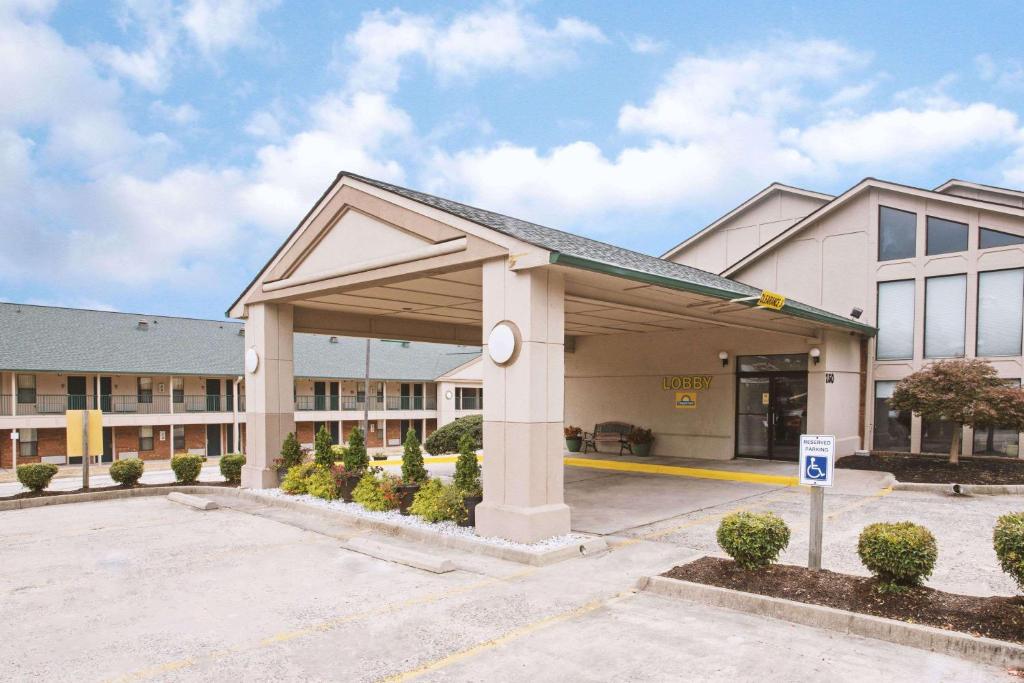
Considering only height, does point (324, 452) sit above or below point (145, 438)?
above

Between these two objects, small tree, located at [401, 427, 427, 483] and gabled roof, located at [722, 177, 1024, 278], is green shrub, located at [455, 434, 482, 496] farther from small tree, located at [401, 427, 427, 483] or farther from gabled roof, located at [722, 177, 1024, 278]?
gabled roof, located at [722, 177, 1024, 278]

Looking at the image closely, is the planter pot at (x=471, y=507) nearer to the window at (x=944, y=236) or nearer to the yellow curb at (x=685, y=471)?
the yellow curb at (x=685, y=471)

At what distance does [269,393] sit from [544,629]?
1005 cm

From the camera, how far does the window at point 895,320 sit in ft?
59.8

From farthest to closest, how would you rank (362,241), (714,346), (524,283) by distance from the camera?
(714,346) → (362,241) → (524,283)

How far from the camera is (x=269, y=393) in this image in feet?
46.6

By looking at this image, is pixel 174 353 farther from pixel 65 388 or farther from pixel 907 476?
pixel 907 476

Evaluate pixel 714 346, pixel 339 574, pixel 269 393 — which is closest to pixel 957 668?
pixel 339 574

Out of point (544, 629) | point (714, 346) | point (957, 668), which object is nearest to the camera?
point (957, 668)

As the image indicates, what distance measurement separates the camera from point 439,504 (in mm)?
9953

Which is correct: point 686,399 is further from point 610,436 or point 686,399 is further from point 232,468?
point 232,468

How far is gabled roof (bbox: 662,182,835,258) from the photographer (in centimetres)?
2536

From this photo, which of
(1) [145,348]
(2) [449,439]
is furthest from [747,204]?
(1) [145,348]

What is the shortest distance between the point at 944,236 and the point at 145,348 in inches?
1491
